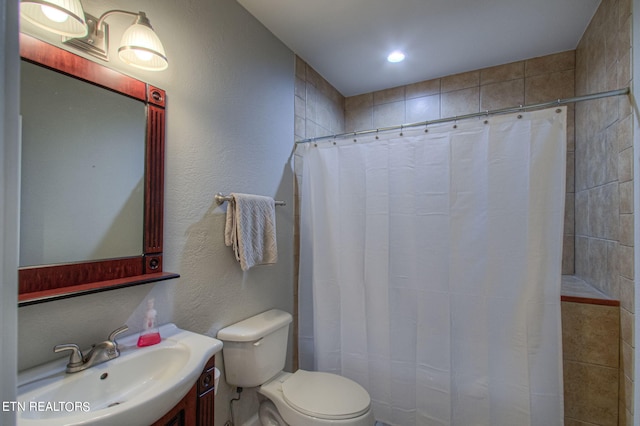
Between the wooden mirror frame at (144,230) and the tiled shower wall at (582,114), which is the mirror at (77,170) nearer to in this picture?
the wooden mirror frame at (144,230)

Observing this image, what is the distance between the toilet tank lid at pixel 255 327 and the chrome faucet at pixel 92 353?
1.79 feet

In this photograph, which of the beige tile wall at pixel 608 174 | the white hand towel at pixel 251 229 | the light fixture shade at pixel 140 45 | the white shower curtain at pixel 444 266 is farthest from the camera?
the white hand towel at pixel 251 229

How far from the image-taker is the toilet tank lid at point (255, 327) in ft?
4.94

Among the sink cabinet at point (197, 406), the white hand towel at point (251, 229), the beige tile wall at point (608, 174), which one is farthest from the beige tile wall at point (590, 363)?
the sink cabinet at point (197, 406)

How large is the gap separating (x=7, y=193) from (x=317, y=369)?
6.54 feet

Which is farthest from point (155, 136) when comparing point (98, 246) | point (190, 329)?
point (190, 329)

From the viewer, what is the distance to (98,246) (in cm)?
109

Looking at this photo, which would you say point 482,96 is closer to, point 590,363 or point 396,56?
point 396,56

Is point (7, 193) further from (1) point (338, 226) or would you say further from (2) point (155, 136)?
(1) point (338, 226)

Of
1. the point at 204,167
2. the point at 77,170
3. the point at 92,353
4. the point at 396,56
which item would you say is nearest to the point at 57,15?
the point at 77,170

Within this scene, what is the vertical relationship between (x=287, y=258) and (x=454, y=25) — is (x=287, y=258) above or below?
below

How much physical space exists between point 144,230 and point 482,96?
250cm

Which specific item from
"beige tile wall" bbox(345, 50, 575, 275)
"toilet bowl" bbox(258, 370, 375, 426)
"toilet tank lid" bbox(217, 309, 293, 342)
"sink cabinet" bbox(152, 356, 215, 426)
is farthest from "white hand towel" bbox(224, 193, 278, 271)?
"beige tile wall" bbox(345, 50, 575, 275)

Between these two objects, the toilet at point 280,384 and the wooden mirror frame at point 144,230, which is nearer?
the wooden mirror frame at point 144,230
